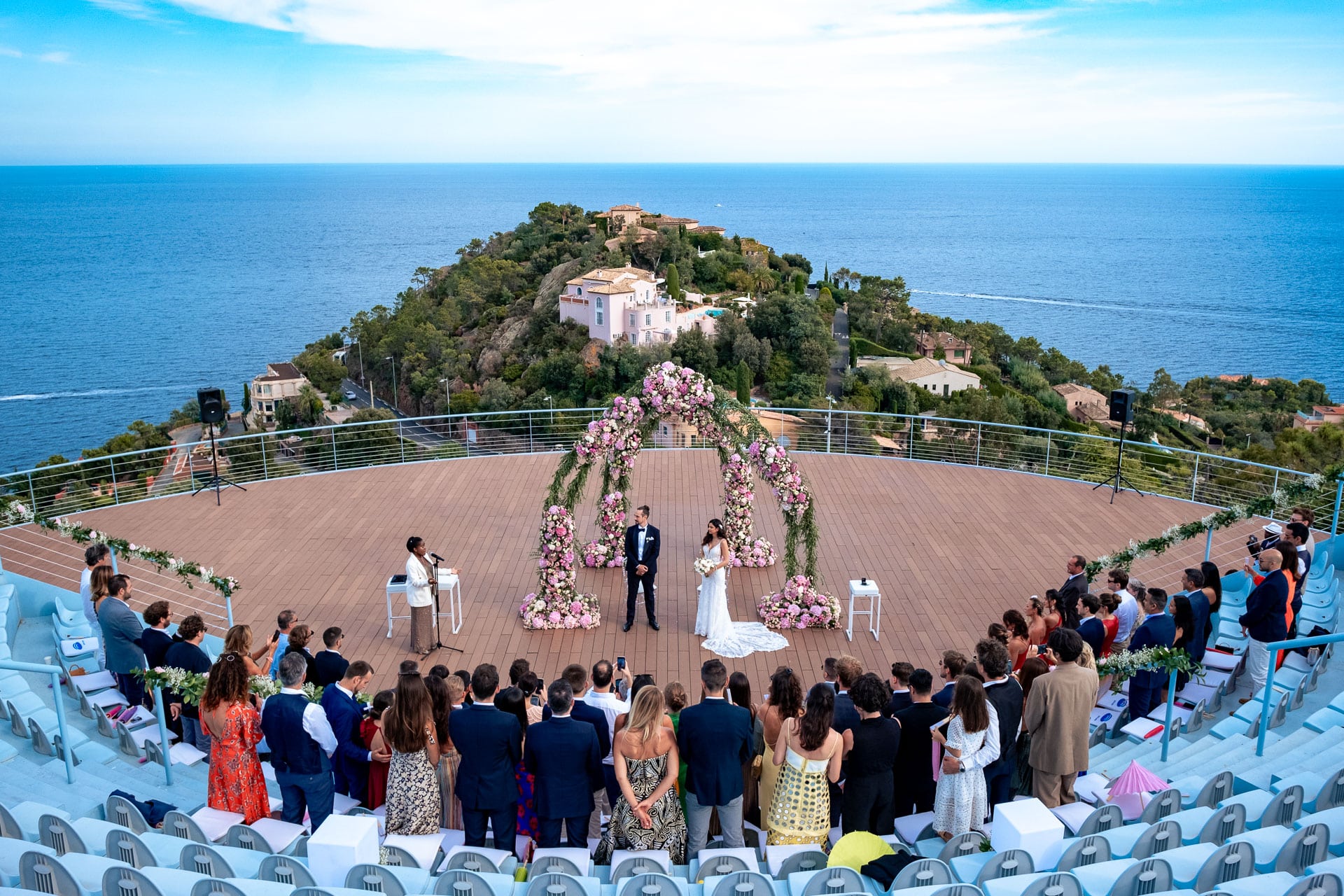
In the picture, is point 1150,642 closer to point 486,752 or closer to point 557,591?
point 486,752

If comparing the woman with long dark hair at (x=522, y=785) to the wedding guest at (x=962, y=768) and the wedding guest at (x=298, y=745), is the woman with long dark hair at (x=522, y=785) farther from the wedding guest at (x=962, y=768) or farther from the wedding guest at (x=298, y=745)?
the wedding guest at (x=962, y=768)

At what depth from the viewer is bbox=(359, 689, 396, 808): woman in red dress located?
5652mm

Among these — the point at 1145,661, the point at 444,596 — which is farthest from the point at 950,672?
the point at 444,596

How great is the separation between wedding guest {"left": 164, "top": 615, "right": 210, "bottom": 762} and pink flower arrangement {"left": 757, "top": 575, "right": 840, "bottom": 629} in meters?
5.34

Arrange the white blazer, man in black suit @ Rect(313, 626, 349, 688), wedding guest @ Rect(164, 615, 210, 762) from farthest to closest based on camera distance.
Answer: the white blazer → man in black suit @ Rect(313, 626, 349, 688) → wedding guest @ Rect(164, 615, 210, 762)

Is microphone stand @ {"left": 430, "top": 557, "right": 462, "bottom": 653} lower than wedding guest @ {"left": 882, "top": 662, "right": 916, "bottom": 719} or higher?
lower

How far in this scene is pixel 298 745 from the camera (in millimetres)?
5301

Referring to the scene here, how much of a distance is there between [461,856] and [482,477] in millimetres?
10604

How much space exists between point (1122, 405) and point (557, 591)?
331 inches

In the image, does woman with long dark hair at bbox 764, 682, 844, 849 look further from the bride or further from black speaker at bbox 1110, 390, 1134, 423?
black speaker at bbox 1110, 390, 1134, 423

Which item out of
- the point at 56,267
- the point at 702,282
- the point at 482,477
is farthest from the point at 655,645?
the point at 56,267

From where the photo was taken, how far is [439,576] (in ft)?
31.3

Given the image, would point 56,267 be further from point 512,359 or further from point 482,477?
point 482,477

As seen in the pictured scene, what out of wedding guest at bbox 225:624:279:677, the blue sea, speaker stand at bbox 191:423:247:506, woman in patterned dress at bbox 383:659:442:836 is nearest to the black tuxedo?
wedding guest at bbox 225:624:279:677
